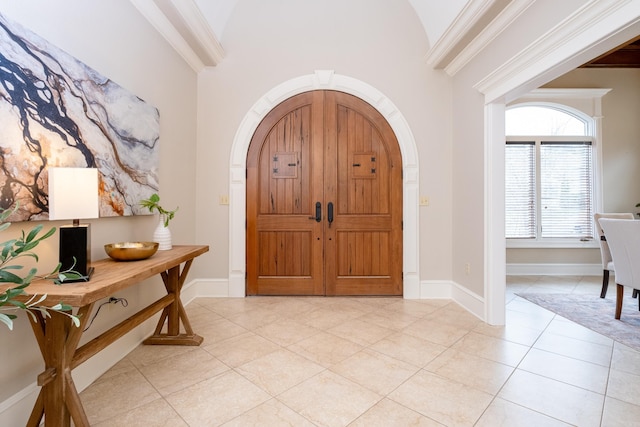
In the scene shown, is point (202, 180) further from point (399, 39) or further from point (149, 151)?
point (399, 39)

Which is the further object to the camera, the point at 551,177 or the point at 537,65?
the point at 551,177

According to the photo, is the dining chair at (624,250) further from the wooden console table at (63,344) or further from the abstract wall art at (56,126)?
the abstract wall art at (56,126)

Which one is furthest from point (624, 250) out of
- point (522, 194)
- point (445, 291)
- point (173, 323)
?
point (173, 323)

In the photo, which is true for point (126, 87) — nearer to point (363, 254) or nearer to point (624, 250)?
point (363, 254)

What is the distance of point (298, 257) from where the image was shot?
331 centimetres

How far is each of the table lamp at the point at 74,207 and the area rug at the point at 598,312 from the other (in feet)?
12.0

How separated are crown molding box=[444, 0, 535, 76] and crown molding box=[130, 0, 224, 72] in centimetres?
254

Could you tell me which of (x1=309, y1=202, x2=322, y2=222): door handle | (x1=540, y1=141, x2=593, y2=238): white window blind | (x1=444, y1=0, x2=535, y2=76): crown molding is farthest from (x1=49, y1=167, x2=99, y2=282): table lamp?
(x1=540, y1=141, x2=593, y2=238): white window blind

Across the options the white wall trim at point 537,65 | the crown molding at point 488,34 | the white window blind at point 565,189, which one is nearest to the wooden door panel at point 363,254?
the white wall trim at point 537,65

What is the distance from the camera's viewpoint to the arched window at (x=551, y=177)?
180 inches

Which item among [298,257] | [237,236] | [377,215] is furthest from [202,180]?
[377,215]

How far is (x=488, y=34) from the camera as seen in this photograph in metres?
2.50

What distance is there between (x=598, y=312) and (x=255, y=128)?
4.08 meters

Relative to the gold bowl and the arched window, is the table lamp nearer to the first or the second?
the gold bowl
